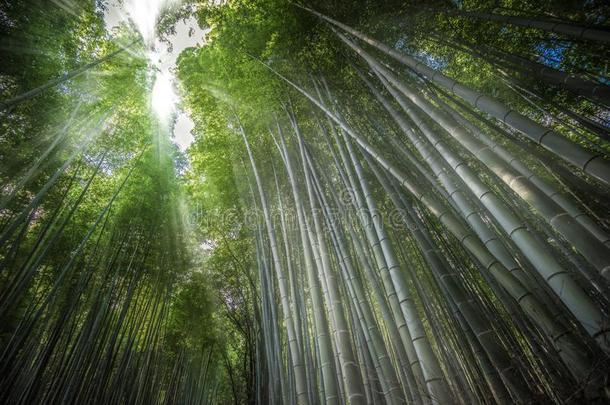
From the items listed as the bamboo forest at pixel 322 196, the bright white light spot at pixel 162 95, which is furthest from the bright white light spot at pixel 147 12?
the bright white light spot at pixel 162 95

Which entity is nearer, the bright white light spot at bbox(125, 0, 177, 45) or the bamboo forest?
the bamboo forest

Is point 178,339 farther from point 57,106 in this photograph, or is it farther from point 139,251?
point 57,106

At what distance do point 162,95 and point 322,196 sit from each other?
210 inches

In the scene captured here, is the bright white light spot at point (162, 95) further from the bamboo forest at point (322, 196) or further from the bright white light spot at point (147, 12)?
the bright white light spot at point (147, 12)

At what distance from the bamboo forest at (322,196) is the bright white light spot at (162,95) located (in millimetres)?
81

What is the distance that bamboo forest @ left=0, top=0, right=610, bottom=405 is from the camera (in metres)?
1.73

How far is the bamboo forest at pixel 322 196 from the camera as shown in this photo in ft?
A: 5.66

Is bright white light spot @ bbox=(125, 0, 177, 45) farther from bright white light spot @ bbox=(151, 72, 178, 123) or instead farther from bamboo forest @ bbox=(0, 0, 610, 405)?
bright white light spot @ bbox=(151, 72, 178, 123)

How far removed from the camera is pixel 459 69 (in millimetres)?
4805

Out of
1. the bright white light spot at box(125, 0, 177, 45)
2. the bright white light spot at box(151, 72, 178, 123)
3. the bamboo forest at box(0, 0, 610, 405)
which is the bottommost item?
the bamboo forest at box(0, 0, 610, 405)

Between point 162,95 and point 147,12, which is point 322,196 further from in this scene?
point 162,95

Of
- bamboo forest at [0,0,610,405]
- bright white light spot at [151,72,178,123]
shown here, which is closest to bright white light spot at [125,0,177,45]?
bamboo forest at [0,0,610,405]

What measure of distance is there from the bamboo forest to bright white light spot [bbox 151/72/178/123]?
0.27 feet

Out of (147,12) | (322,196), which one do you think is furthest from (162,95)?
(322,196)
